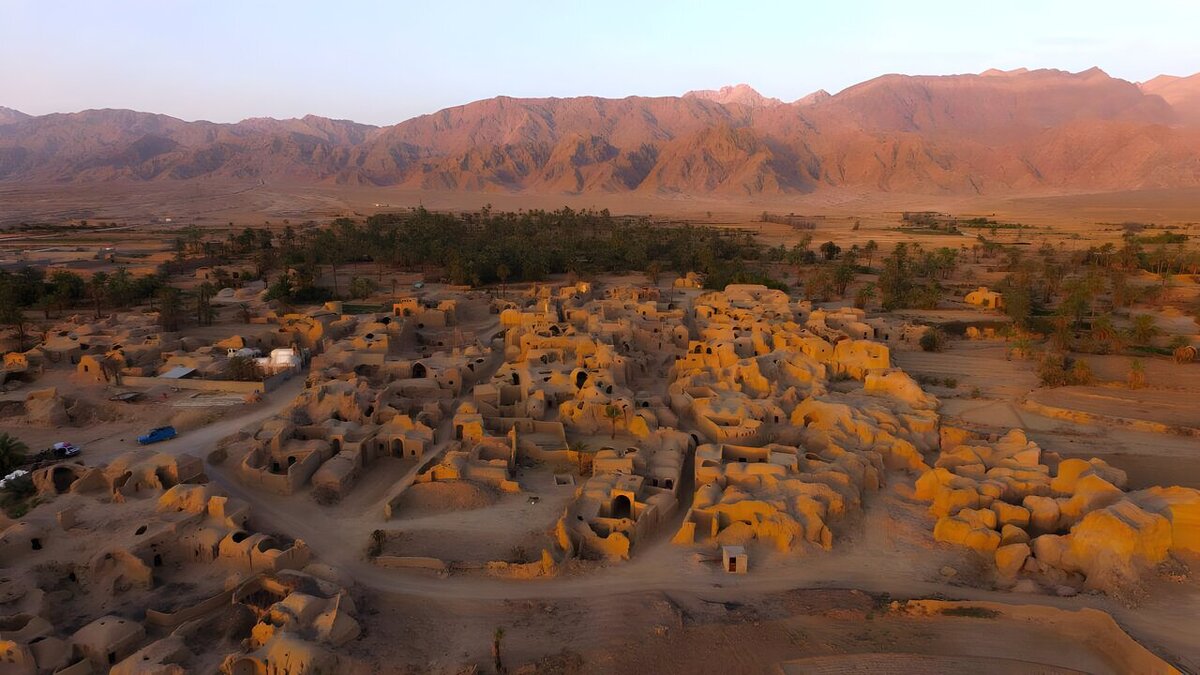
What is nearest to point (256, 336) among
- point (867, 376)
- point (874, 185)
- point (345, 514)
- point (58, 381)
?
point (58, 381)

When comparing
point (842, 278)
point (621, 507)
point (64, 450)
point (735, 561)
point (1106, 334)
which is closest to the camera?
point (735, 561)

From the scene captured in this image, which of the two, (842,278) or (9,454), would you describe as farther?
(842,278)

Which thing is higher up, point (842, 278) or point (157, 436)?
point (842, 278)

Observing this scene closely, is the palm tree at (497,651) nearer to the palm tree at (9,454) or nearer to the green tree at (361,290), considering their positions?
the palm tree at (9,454)

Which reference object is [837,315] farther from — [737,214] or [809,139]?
[809,139]

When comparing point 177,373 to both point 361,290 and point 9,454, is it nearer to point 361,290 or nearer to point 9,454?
point 9,454

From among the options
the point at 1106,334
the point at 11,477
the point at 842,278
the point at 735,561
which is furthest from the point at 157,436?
the point at 842,278
